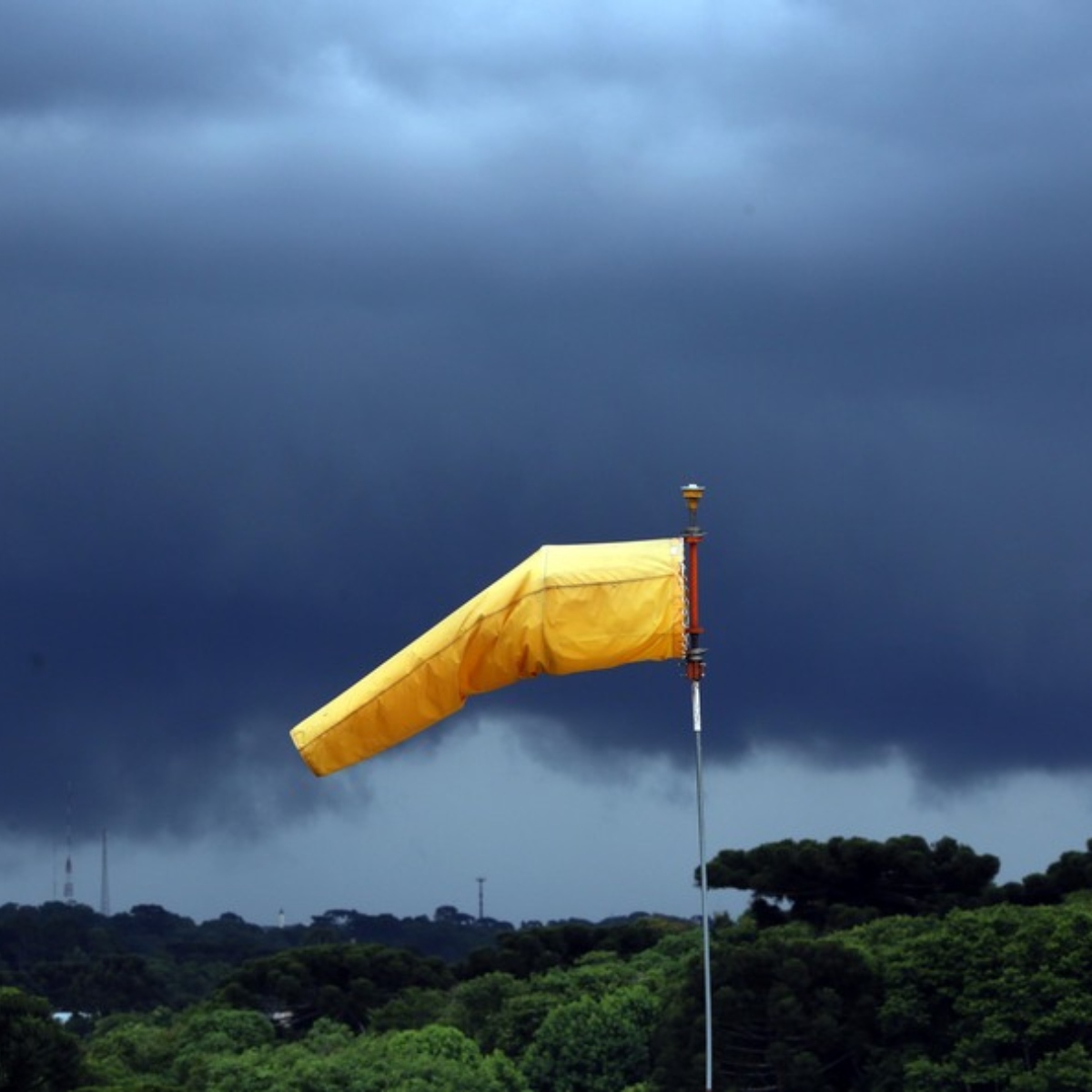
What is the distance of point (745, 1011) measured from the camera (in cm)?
8812

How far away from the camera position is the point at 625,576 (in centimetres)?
3172

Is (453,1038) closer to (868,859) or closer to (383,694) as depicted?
(868,859)

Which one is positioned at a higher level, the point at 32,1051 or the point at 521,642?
the point at 521,642

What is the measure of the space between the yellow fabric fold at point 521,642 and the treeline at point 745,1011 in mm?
→ 41842

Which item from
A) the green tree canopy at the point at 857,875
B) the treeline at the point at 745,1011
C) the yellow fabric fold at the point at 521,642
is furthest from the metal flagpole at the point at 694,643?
the green tree canopy at the point at 857,875

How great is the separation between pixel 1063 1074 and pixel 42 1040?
28.6 metres

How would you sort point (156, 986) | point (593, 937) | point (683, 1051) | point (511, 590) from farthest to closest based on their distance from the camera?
1. point (156, 986)
2. point (593, 937)
3. point (683, 1051)
4. point (511, 590)

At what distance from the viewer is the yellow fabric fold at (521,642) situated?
31.3 metres

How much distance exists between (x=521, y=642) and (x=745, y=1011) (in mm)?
58741

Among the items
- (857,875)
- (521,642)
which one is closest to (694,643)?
(521,642)

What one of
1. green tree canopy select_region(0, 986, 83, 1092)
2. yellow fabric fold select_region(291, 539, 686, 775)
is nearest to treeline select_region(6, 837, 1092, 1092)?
green tree canopy select_region(0, 986, 83, 1092)

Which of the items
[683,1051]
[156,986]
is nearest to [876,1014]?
[683,1051]

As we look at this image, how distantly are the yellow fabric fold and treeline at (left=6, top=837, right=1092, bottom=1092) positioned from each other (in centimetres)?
4184

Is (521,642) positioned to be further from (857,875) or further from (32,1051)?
(857,875)
